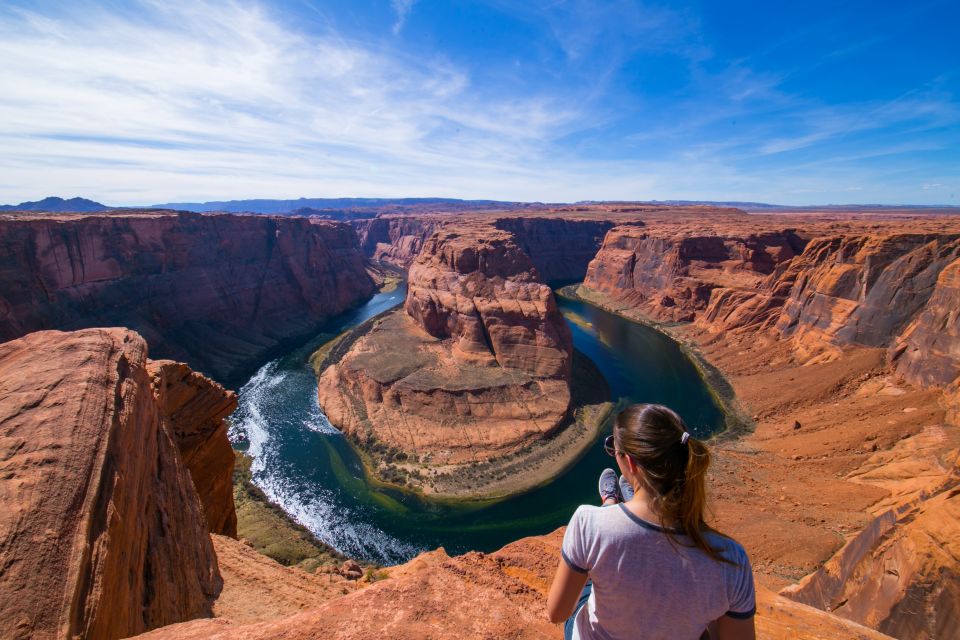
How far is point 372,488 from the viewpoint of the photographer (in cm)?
3161

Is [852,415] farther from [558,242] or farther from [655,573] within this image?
[558,242]

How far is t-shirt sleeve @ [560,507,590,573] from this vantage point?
280cm

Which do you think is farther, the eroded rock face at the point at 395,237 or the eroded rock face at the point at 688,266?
the eroded rock face at the point at 395,237

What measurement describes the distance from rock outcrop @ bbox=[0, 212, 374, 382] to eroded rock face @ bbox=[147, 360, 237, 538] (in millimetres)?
35689

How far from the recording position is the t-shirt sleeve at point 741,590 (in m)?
2.62

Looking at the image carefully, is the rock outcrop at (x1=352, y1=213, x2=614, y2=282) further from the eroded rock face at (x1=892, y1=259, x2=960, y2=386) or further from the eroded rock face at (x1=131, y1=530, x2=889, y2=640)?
the eroded rock face at (x1=131, y1=530, x2=889, y2=640)

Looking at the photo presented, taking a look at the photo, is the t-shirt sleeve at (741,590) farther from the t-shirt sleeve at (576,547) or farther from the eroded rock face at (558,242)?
the eroded rock face at (558,242)

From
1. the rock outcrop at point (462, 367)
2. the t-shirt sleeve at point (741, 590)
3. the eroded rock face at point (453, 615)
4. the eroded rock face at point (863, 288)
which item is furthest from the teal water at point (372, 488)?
the t-shirt sleeve at point (741, 590)

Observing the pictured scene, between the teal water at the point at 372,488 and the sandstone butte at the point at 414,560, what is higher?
the sandstone butte at the point at 414,560

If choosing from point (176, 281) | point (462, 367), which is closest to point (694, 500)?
point (462, 367)

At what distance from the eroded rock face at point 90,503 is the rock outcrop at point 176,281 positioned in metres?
40.9

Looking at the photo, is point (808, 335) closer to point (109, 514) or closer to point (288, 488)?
point (288, 488)

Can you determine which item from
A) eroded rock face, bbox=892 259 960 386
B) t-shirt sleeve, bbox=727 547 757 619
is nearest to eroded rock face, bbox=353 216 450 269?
eroded rock face, bbox=892 259 960 386

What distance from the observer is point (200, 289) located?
59500 mm
